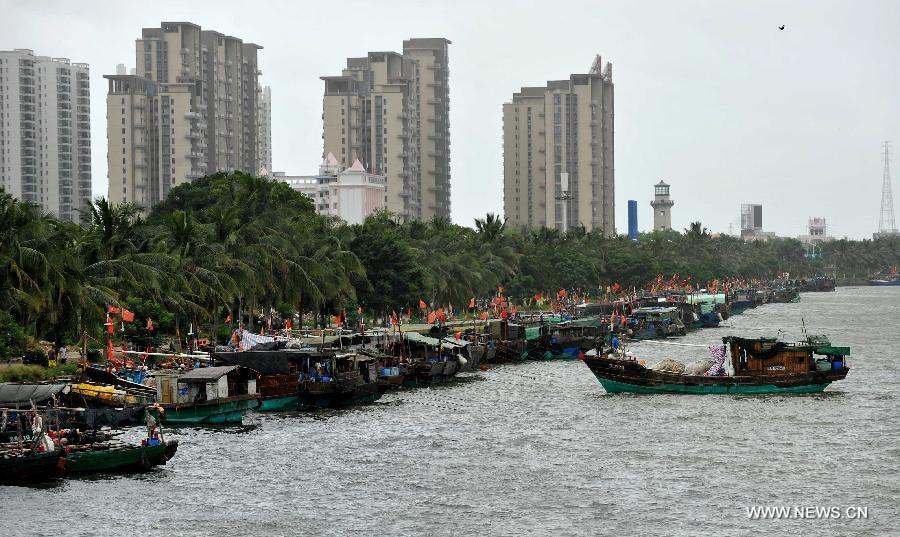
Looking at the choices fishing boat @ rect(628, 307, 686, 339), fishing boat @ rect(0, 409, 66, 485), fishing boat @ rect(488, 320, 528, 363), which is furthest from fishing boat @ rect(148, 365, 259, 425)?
fishing boat @ rect(628, 307, 686, 339)

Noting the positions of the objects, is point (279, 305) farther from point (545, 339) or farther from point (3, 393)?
point (3, 393)

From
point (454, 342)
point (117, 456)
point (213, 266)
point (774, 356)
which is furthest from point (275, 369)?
point (774, 356)

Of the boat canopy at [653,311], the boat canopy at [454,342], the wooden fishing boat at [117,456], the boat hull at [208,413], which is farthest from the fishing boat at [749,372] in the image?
the boat canopy at [653,311]

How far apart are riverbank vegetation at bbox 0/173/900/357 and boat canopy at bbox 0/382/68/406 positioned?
13495 millimetres

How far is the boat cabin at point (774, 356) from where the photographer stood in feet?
256

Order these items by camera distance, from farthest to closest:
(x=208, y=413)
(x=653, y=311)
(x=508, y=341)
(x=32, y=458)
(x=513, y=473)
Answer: (x=653, y=311) → (x=508, y=341) → (x=208, y=413) → (x=513, y=473) → (x=32, y=458)

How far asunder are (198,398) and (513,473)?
1647 centimetres

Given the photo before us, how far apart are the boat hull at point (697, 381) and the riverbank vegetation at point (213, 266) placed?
80.0ft

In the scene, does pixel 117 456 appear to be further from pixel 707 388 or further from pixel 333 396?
pixel 707 388

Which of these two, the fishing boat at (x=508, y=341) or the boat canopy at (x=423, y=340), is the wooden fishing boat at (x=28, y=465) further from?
the fishing boat at (x=508, y=341)

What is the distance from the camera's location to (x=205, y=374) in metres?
62.4

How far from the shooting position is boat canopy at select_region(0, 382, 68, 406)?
53062 millimetres

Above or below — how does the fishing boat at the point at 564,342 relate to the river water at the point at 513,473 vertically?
above

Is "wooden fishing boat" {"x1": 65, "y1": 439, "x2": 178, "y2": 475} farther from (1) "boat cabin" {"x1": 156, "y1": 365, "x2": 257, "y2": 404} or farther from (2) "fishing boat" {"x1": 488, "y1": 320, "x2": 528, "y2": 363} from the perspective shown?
(2) "fishing boat" {"x1": 488, "y1": 320, "x2": 528, "y2": 363}
